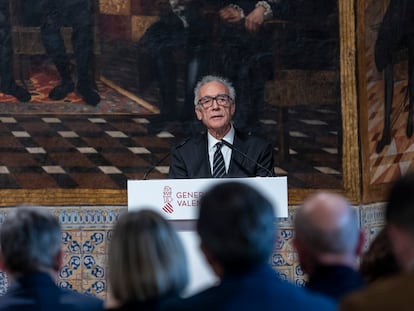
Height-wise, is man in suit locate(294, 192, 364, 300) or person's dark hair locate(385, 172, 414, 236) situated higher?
person's dark hair locate(385, 172, 414, 236)

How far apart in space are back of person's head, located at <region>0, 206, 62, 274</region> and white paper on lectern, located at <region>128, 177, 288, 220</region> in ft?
9.19

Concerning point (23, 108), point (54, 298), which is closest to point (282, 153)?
point (23, 108)

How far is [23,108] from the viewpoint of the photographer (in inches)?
396

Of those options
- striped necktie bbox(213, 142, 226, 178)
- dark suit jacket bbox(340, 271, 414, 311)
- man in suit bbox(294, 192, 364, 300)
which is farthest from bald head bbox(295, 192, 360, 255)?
striped necktie bbox(213, 142, 226, 178)

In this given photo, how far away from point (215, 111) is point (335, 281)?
458 centimetres

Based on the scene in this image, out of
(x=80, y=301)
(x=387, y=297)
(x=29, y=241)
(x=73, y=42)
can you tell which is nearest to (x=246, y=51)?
(x=73, y=42)

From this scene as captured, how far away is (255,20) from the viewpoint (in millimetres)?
10414

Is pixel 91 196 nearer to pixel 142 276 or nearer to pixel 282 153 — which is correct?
pixel 282 153

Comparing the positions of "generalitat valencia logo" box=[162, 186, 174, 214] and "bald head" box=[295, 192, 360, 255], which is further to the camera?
"generalitat valencia logo" box=[162, 186, 174, 214]

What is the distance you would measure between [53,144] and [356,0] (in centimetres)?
344

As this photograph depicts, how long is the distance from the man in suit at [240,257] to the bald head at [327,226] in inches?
4.6

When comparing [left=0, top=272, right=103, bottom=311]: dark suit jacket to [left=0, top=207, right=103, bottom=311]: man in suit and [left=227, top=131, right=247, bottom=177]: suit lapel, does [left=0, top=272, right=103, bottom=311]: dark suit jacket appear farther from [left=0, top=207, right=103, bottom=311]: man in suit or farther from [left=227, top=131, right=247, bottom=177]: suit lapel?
[left=227, top=131, right=247, bottom=177]: suit lapel

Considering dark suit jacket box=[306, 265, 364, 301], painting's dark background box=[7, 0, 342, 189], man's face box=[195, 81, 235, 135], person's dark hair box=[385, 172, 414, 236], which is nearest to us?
person's dark hair box=[385, 172, 414, 236]

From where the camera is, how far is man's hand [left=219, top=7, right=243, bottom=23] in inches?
409
